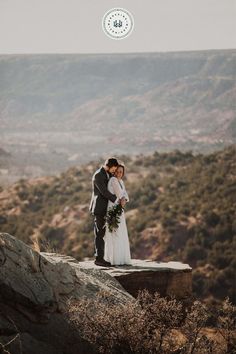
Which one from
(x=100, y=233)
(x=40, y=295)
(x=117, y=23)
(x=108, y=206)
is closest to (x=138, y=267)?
(x=100, y=233)

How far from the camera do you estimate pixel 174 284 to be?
24.2ft

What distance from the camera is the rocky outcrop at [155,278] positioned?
7055mm

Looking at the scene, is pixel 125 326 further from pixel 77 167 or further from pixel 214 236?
pixel 77 167

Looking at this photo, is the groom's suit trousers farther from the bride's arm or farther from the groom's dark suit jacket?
the bride's arm

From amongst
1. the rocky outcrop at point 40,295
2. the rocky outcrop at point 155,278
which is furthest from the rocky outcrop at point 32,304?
the rocky outcrop at point 155,278

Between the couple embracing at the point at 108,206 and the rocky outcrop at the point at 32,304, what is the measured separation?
4.40 ft

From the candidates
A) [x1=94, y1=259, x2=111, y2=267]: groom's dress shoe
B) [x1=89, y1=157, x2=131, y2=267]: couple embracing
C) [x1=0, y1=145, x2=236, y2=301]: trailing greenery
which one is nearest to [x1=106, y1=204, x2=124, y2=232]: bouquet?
[x1=89, y1=157, x2=131, y2=267]: couple embracing

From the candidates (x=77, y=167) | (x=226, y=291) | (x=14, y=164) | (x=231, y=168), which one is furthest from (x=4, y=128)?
(x=226, y=291)

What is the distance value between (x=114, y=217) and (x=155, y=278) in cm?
83

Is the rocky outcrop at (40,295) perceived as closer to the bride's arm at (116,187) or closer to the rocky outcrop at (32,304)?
the rocky outcrop at (32,304)

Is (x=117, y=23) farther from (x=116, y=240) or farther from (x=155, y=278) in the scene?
(x=155, y=278)

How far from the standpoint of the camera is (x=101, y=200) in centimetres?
740

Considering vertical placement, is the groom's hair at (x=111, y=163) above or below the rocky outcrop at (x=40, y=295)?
above

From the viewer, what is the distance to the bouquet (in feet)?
24.1
